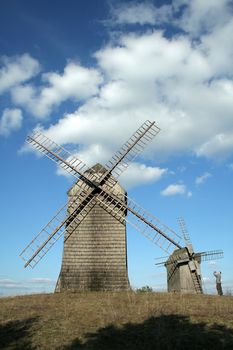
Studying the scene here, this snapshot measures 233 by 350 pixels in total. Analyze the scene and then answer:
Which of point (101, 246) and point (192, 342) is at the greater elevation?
point (101, 246)

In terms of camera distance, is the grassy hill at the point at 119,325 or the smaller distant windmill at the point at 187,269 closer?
the grassy hill at the point at 119,325

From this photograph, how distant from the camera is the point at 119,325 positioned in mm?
14047

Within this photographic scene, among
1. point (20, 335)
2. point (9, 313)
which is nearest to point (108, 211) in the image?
point (9, 313)

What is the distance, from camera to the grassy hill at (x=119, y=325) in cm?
1210

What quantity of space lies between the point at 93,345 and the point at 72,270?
14.2 meters

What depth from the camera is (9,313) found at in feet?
56.7

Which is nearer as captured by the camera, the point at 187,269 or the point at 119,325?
the point at 119,325

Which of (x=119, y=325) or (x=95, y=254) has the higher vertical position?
(x=95, y=254)

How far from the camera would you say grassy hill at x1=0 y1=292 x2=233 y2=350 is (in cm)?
1210

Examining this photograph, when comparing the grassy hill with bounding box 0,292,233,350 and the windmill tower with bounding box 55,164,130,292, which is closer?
the grassy hill with bounding box 0,292,233,350

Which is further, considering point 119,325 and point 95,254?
→ point 95,254

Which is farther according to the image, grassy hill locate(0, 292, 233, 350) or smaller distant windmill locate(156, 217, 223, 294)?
smaller distant windmill locate(156, 217, 223, 294)

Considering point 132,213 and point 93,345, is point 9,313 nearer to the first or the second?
point 93,345

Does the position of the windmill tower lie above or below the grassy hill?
above
